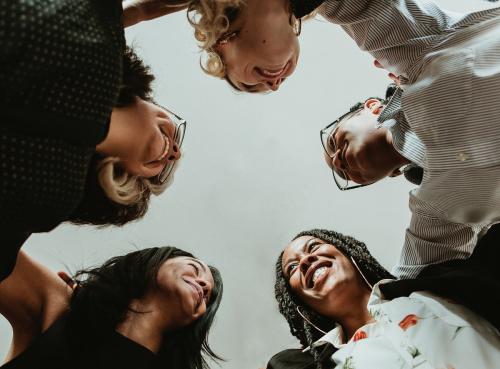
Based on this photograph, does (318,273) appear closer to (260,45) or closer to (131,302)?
(131,302)

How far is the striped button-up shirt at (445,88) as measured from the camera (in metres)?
1.07

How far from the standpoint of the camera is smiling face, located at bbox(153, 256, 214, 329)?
1.57 metres

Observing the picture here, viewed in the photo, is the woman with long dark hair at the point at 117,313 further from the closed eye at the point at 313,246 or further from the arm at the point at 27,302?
the closed eye at the point at 313,246

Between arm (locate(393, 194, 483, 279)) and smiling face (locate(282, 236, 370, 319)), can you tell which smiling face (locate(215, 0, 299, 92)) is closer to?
arm (locate(393, 194, 483, 279))

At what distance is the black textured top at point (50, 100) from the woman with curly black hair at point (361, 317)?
88cm

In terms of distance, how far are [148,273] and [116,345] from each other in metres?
0.25

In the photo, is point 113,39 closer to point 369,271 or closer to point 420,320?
point 420,320

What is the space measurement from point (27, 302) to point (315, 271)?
2.92ft

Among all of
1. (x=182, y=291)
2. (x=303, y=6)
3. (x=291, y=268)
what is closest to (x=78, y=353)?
(x=182, y=291)

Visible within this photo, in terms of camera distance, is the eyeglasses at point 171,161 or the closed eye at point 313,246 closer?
the eyeglasses at point 171,161

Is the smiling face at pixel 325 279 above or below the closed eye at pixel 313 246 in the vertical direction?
below

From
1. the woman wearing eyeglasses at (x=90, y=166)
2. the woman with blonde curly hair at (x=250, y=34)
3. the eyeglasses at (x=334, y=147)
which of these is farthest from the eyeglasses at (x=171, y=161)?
the eyeglasses at (x=334, y=147)

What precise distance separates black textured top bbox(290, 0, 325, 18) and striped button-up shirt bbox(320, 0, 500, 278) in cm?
8

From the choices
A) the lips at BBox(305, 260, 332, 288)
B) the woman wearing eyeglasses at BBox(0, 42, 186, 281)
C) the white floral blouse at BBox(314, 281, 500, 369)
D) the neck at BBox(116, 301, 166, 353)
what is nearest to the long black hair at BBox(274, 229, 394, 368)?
the lips at BBox(305, 260, 332, 288)
